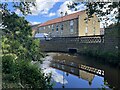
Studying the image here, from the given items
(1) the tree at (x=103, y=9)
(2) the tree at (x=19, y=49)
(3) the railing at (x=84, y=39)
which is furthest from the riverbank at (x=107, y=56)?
(2) the tree at (x=19, y=49)

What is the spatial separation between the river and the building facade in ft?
0.90

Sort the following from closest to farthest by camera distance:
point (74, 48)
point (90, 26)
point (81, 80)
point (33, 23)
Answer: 1. point (33, 23)
2. point (90, 26)
3. point (74, 48)
4. point (81, 80)

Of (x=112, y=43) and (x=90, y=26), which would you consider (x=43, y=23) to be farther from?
(x=112, y=43)

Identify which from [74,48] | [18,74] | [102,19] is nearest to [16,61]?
[18,74]

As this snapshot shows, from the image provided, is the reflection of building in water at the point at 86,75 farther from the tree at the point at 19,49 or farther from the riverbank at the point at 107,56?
the tree at the point at 19,49

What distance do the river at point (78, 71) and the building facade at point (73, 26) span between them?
0.90 feet

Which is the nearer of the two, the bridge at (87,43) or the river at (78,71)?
the bridge at (87,43)

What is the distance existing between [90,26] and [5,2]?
0.87m

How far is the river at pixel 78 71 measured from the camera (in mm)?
A: 2336

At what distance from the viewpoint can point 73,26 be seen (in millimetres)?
2150

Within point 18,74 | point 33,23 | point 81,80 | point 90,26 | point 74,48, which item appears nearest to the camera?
point 18,74

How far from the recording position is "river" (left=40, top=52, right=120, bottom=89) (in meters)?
2.34

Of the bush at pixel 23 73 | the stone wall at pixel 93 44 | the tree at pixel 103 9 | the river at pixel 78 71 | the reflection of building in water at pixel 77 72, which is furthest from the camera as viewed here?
the reflection of building in water at pixel 77 72

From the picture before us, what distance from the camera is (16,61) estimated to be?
1.81 m
